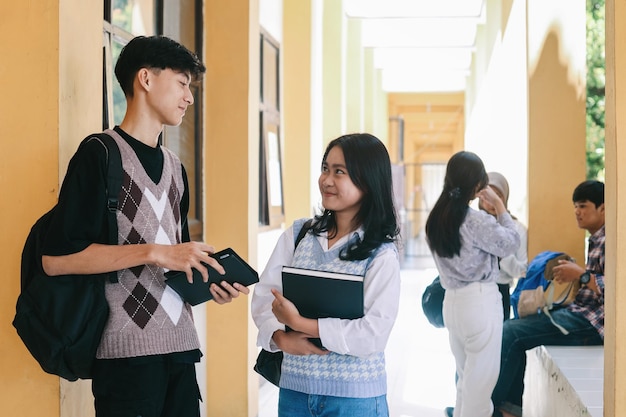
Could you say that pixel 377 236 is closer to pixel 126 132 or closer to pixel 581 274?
pixel 126 132

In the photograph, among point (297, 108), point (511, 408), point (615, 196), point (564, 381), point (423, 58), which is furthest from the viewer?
point (423, 58)

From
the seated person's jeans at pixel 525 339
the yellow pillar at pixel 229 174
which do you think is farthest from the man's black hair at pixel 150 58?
the seated person's jeans at pixel 525 339

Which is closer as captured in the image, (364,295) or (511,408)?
(364,295)

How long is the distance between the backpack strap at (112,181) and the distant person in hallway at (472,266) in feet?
8.33

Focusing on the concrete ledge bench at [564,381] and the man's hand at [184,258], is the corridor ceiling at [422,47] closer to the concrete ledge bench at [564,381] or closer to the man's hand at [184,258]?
the concrete ledge bench at [564,381]

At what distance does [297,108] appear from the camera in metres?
8.33

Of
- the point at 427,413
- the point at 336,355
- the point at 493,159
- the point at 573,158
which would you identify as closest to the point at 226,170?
the point at 427,413

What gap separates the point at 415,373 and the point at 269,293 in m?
4.50

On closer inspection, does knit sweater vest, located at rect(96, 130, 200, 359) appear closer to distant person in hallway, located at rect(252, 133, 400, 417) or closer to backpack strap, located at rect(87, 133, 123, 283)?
backpack strap, located at rect(87, 133, 123, 283)

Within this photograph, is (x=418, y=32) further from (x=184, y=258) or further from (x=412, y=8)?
(x=184, y=258)

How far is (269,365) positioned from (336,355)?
255mm

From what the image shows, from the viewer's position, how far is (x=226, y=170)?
5008 millimetres

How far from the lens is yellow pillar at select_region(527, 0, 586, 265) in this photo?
568 cm

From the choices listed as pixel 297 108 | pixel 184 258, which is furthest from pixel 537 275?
pixel 297 108
